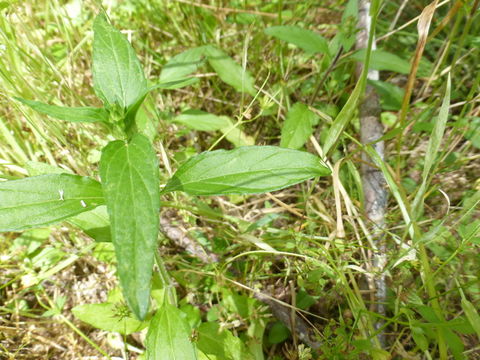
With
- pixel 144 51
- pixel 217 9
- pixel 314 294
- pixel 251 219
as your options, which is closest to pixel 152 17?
pixel 144 51

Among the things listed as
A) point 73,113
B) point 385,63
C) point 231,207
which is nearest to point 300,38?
point 385,63

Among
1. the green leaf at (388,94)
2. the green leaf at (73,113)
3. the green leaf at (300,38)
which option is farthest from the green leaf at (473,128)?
the green leaf at (73,113)

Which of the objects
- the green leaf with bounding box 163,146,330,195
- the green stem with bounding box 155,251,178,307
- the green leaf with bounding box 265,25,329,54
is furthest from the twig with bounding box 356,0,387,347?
the green stem with bounding box 155,251,178,307

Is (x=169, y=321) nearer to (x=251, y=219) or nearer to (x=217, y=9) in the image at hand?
(x=251, y=219)

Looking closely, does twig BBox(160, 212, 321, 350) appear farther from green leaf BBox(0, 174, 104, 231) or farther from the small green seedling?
green leaf BBox(0, 174, 104, 231)

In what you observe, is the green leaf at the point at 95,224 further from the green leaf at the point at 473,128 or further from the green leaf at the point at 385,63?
the green leaf at the point at 473,128

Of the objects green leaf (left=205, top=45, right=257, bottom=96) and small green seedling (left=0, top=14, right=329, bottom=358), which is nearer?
small green seedling (left=0, top=14, right=329, bottom=358)
